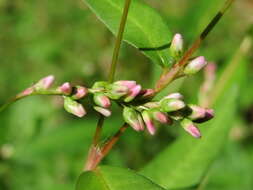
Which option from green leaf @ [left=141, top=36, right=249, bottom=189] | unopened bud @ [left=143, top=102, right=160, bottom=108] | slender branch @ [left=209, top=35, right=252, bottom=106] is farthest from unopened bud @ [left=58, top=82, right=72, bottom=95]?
slender branch @ [left=209, top=35, right=252, bottom=106]

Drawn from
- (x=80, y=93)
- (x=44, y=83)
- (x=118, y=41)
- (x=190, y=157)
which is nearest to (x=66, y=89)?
(x=80, y=93)

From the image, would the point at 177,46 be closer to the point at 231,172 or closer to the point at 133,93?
the point at 133,93

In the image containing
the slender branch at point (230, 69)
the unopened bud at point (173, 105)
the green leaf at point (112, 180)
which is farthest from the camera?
the slender branch at point (230, 69)

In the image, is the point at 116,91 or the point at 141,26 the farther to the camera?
the point at 141,26

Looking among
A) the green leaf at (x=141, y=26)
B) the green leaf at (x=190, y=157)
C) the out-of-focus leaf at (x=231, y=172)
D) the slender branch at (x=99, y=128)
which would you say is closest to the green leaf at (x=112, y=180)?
the slender branch at (x=99, y=128)

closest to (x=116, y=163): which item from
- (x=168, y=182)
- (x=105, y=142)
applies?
(x=168, y=182)

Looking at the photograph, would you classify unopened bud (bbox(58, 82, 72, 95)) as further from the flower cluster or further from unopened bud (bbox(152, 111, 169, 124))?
unopened bud (bbox(152, 111, 169, 124))

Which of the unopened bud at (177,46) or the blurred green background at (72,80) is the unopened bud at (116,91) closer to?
the unopened bud at (177,46)

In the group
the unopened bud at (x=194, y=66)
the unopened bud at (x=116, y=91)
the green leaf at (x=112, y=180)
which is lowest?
the green leaf at (x=112, y=180)
